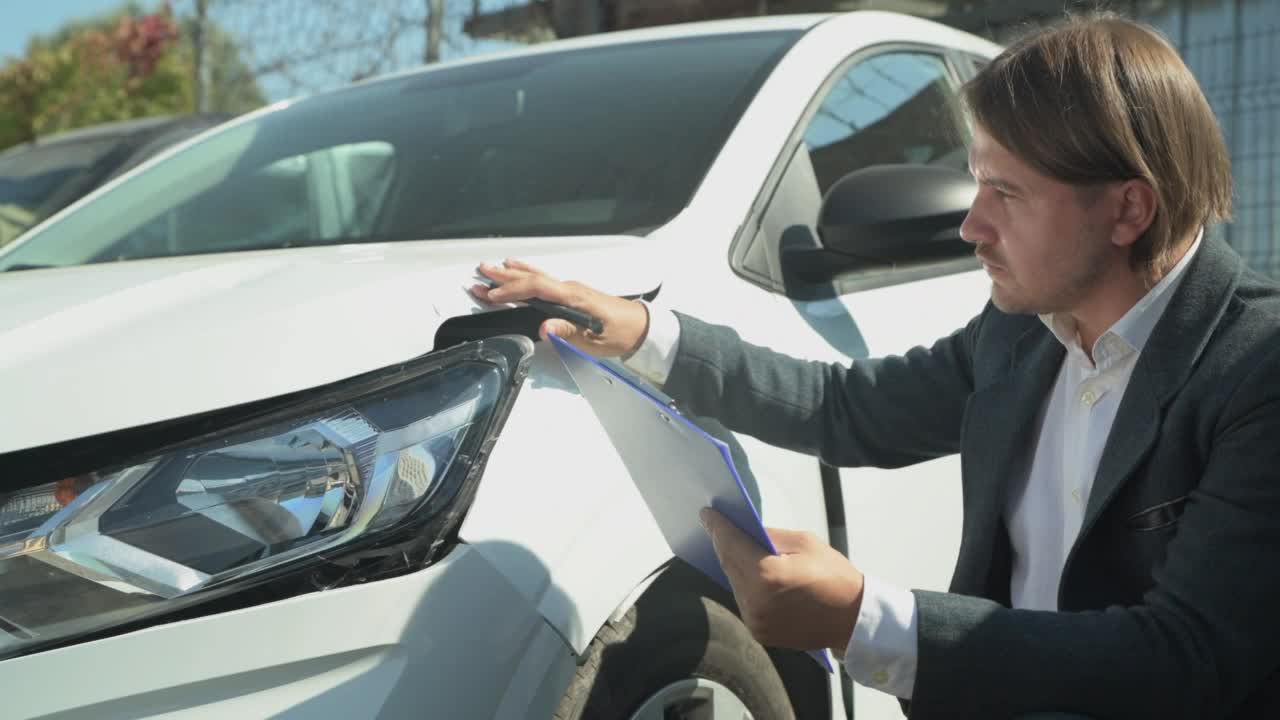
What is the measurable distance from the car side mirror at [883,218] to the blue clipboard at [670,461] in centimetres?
75

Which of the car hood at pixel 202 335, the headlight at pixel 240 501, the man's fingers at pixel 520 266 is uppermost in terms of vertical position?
the man's fingers at pixel 520 266

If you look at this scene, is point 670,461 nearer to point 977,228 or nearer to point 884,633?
point 884,633

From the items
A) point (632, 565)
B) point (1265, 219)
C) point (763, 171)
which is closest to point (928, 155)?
point (763, 171)

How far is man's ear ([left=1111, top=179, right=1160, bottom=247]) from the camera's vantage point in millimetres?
1507

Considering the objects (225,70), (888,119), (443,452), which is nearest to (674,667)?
(443,452)

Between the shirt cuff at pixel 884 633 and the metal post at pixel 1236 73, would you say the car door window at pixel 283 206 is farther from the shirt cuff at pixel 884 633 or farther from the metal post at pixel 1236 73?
the metal post at pixel 1236 73

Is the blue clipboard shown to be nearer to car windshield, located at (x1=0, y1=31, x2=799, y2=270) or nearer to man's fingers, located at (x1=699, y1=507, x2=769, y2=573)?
man's fingers, located at (x1=699, y1=507, x2=769, y2=573)

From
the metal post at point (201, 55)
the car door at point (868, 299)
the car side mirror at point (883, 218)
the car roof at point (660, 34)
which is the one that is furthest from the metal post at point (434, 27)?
the car side mirror at point (883, 218)

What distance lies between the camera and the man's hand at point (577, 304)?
5.21 ft

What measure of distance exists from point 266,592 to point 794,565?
52 cm

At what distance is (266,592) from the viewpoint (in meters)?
1.30

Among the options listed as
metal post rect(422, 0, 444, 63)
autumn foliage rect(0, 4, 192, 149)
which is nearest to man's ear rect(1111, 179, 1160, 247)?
metal post rect(422, 0, 444, 63)

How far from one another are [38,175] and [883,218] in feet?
20.5

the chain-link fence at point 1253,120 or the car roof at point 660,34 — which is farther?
the chain-link fence at point 1253,120
